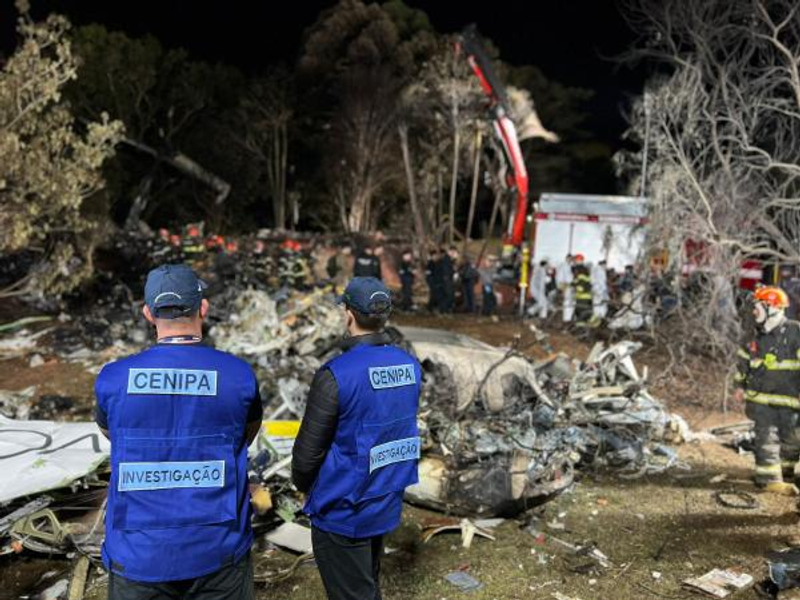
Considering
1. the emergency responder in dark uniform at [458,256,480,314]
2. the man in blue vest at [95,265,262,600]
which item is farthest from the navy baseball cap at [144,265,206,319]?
the emergency responder in dark uniform at [458,256,480,314]

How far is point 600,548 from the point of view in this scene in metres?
4.53

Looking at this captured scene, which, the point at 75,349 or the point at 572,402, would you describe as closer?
the point at 572,402

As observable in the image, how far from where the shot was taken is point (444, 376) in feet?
21.3

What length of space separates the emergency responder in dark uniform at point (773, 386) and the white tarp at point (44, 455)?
17.8 feet

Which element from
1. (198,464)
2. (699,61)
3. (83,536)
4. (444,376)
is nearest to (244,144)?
(699,61)

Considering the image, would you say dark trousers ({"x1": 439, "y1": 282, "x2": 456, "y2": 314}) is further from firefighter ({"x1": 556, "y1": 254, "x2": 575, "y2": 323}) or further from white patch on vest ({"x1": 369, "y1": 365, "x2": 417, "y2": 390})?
white patch on vest ({"x1": 369, "y1": 365, "x2": 417, "y2": 390})

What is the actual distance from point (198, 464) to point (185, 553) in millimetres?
274

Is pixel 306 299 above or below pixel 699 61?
below

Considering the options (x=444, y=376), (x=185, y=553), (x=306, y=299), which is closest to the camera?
(x=185, y=553)

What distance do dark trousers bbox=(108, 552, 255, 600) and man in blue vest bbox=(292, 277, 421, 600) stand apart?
1.35 ft

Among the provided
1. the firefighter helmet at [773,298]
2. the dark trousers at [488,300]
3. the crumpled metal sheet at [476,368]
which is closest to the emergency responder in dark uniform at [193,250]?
the dark trousers at [488,300]

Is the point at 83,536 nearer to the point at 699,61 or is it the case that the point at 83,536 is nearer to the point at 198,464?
the point at 198,464

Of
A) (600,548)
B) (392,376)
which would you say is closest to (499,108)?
(600,548)

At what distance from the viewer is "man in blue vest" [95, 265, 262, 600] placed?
1.98m
